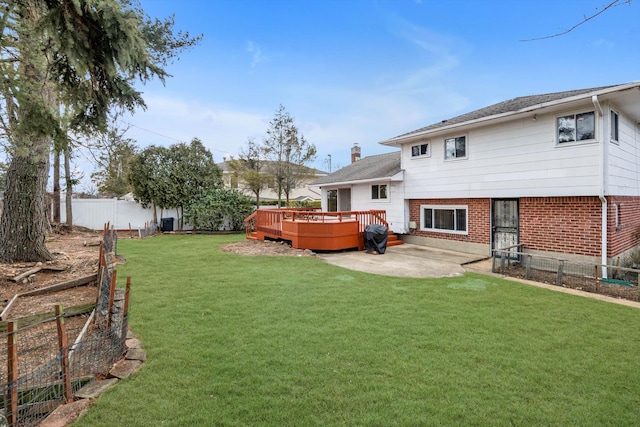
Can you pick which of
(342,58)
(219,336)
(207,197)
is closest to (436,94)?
(342,58)

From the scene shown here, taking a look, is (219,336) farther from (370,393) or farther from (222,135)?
(222,135)

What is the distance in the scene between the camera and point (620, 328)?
485cm

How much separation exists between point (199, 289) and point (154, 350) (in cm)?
276

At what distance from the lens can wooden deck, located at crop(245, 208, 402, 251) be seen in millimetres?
11484

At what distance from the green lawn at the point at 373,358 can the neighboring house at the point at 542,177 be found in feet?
12.0

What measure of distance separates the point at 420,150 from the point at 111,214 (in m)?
17.4

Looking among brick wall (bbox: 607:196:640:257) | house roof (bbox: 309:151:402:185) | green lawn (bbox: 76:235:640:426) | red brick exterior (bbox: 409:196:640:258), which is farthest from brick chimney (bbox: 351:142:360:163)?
green lawn (bbox: 76:235:640:426)

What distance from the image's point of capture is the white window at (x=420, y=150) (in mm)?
12906

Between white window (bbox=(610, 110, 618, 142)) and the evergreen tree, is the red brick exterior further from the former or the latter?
the evergreen tree

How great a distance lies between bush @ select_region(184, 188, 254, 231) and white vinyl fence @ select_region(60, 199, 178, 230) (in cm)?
211

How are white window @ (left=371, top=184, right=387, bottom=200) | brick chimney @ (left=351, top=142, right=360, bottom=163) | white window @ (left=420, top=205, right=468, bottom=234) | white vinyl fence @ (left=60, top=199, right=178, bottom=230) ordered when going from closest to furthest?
1. white window @ (left=420, top=205, right=468, bottom=234)
2. white window @ (left=371, top=184, right=387, bottom=200)
3. white vinyl fence @ (left=60, top=199, right=178, bottom=230)
4. brick chimney @ (left=351, top=142, right=360, bottom=163)

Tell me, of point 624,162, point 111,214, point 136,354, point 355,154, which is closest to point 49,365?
point 136,354

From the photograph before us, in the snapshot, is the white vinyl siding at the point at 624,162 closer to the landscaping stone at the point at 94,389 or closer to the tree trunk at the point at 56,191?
the landscaping stone at the point at 94,389

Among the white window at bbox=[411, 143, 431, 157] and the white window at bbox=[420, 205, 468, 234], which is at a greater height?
the white window at bbox=[411, 143, 431, 157]
